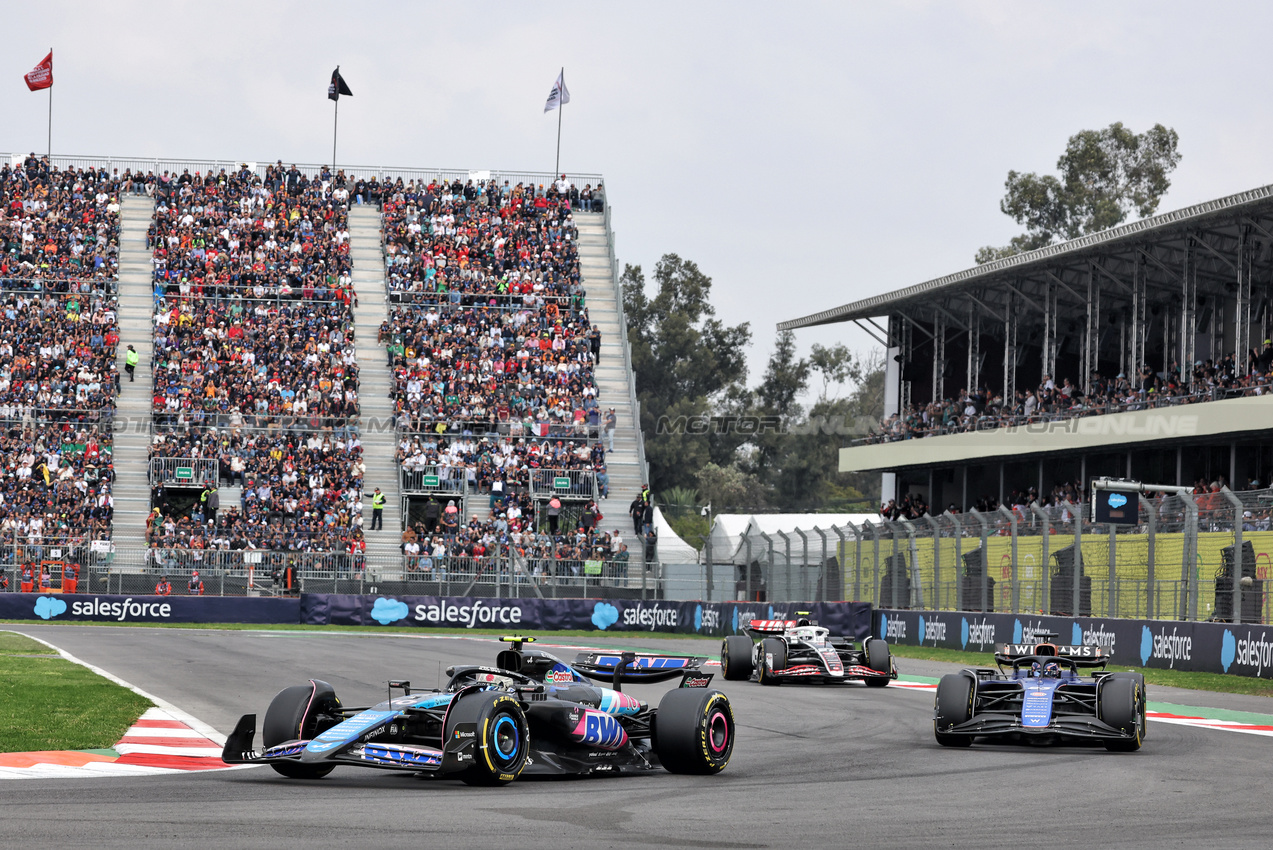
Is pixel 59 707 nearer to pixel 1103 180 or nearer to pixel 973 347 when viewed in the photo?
pixel 973 347

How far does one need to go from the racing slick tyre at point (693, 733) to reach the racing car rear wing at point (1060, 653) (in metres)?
3.42

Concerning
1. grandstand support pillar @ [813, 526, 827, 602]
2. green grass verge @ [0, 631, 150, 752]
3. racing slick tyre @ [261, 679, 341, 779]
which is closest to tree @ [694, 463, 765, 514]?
grandstand support pillar @ [813, 526, 827, 602]

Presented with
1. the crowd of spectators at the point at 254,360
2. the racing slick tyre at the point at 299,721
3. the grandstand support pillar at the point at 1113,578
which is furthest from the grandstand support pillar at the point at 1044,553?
the crowd of spectators at the point at 254,360

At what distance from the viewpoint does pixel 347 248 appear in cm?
5547

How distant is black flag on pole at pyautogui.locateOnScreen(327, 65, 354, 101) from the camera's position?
63.8 metres

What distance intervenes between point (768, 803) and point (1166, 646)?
1666 centimetres

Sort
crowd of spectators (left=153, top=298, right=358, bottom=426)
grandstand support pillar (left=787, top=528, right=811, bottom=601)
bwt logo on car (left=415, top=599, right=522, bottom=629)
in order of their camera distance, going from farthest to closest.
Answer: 1. crowd of spectators (left=153, top=298, right=358, bottom=426)
2. bwt logo on car (left=415, top=599, right=522, bottom=629)
3. grandstand support pillar (left=787, top=528, right=811, bottom=601)

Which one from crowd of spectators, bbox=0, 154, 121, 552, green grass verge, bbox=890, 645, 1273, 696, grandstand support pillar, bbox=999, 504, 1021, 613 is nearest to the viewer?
green grass verge, bbox=890, 645, 1273, 696

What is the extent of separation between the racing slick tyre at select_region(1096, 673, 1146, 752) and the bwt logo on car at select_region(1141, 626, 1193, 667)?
452 inches

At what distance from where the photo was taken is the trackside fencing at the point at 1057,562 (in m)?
23.2

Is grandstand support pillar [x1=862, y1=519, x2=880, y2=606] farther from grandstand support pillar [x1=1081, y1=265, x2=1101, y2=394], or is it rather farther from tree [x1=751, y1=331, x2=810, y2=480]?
tree [x1=751, y1=331, x2=810, y2=480]

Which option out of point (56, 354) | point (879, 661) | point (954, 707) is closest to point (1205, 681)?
point (879, 661)

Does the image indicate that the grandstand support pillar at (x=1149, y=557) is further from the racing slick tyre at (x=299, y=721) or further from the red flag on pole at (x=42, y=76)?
the red flag on pole at (x=42, y=76)

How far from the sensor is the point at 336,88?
63938 millimetres
